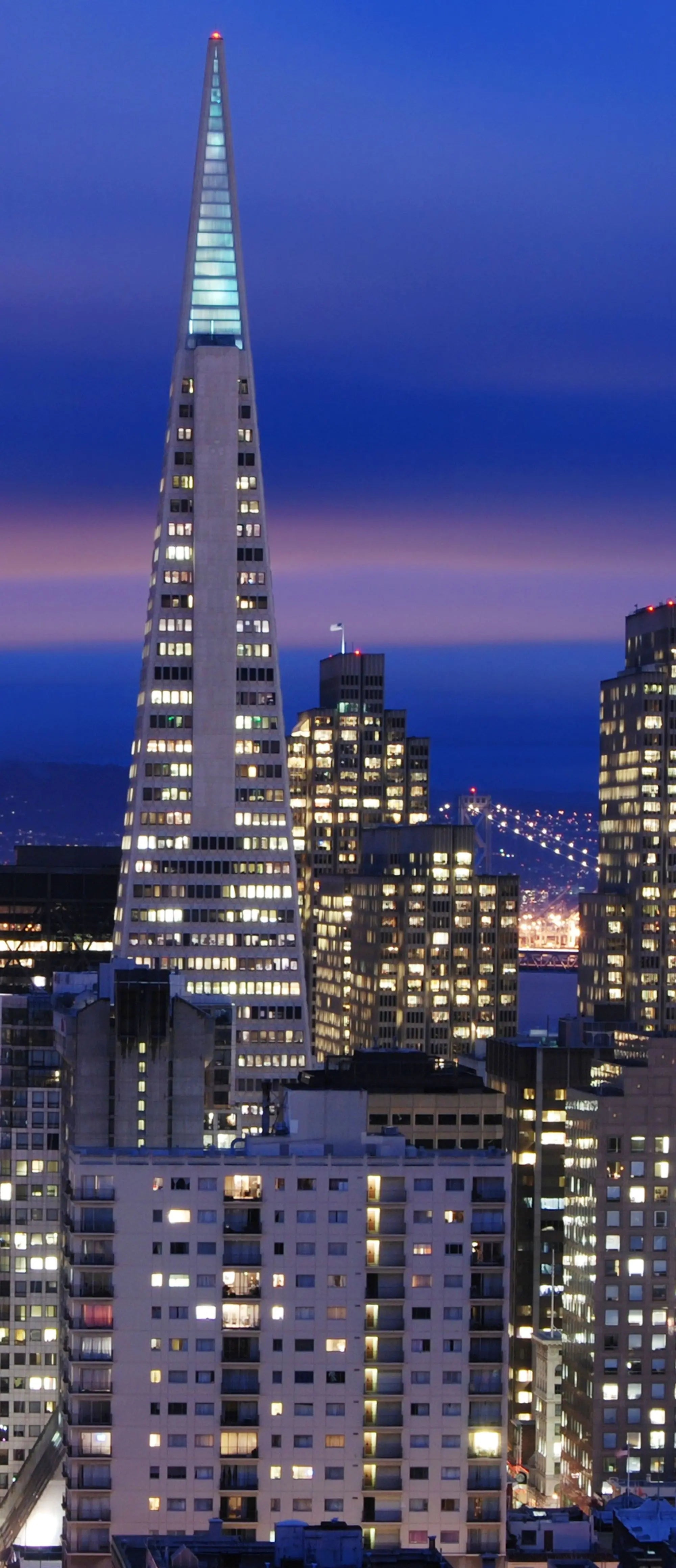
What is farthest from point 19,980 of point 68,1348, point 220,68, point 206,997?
point 68,1348

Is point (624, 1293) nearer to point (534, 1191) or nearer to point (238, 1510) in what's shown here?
point (534, 1191)

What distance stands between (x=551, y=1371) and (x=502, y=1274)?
44.0 metres

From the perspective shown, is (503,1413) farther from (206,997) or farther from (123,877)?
(123,877)

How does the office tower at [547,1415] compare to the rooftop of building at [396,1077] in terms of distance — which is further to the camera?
the rooftop of building at [396,1077]

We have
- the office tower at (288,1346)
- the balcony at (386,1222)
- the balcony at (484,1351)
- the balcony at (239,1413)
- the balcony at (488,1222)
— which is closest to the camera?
the office tower at (288,1346)

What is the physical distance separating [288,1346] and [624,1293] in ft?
145

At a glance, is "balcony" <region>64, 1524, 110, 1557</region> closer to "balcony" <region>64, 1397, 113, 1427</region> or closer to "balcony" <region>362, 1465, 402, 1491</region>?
"balcony" <region>64, 1397, 113, 1427</region>

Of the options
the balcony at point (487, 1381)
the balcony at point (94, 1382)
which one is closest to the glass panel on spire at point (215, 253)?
the balcony at point (487, 1381)

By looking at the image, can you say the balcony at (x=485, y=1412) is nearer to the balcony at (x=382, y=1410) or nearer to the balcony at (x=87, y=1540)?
the balcony at (x=382, y=1410)

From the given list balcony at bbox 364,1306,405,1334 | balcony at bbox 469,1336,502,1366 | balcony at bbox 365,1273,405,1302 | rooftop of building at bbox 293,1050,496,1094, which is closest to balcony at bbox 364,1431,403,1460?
balcony at bbox 364,1306,405,1334

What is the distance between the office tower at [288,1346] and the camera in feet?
321

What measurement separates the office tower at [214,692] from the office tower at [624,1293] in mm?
44341

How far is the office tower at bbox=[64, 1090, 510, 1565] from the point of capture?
321 ft

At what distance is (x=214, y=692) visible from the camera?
618 ft
